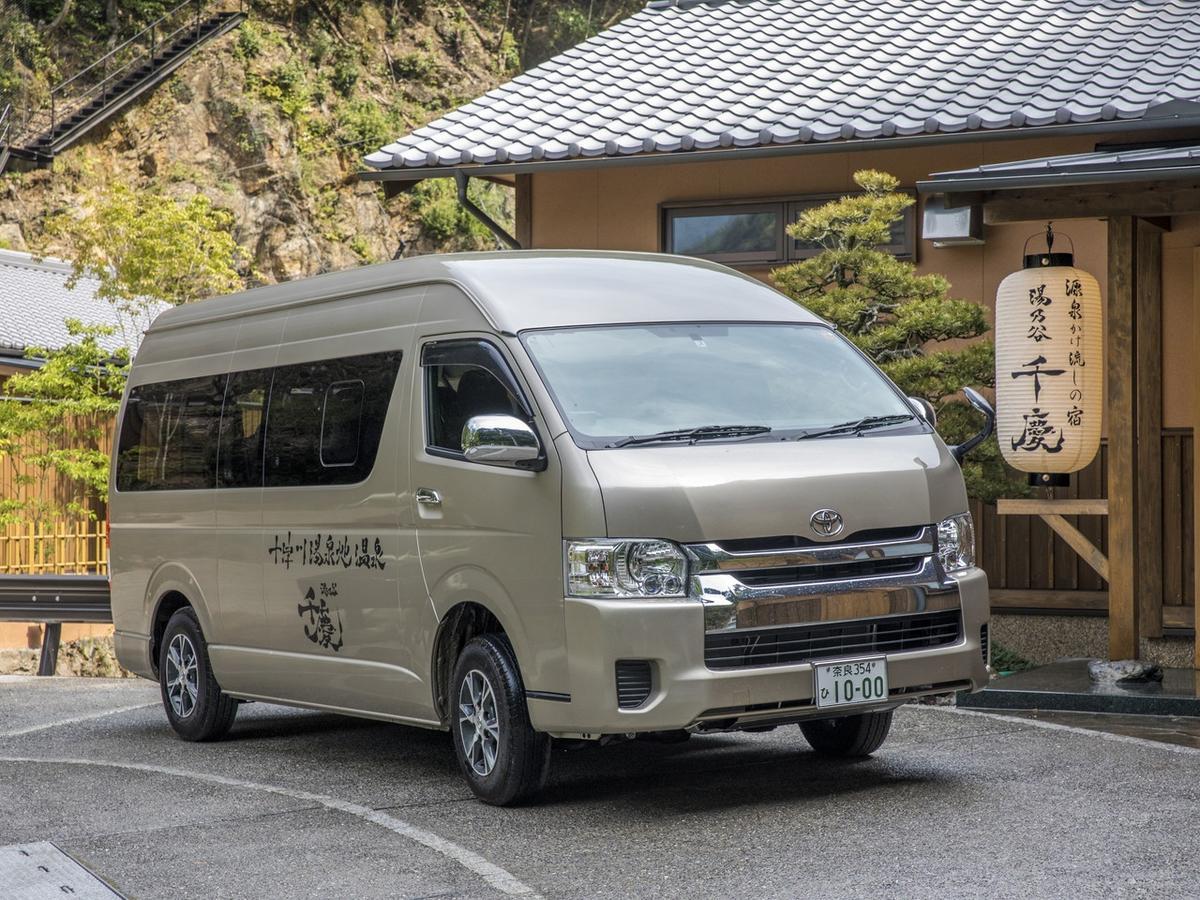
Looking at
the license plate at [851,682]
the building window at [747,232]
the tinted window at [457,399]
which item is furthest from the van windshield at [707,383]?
the building window at [747,232]

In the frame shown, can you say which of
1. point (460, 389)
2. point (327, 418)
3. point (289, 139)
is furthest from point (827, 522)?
point (289, 139)

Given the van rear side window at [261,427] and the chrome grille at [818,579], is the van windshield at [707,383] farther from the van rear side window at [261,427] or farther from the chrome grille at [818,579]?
the van rear side window at [261,427]

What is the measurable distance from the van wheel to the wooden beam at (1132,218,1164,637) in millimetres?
5384

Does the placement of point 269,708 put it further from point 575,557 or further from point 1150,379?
point 1150,379

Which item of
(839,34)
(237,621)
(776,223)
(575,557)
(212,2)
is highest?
(212,2)

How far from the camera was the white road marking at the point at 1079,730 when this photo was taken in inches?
305

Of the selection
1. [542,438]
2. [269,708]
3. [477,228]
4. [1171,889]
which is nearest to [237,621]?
[269,708]

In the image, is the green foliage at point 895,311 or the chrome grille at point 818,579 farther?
the green foliage at point 895,311

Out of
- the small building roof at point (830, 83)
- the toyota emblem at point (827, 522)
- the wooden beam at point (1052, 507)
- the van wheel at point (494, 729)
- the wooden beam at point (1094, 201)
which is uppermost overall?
the small building roof at point (830, 83)

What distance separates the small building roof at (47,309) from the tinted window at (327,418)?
13.9 metres

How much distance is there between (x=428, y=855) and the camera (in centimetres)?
591

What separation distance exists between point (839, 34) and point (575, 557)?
1191 cm

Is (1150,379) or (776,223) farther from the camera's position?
(776,223)

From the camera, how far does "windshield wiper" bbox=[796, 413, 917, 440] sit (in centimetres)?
673
